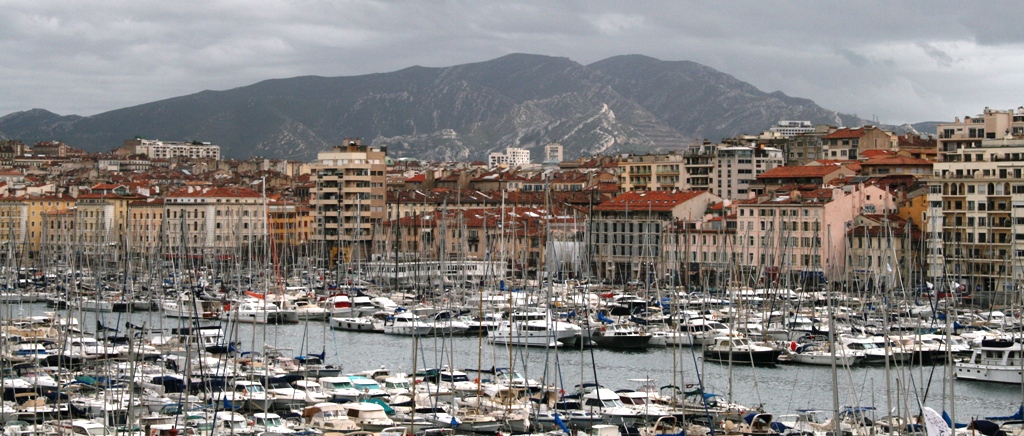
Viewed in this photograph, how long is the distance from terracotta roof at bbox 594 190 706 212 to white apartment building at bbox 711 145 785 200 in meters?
13.7

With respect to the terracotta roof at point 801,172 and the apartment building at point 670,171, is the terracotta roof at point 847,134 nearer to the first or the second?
the apartment building at point 670,171

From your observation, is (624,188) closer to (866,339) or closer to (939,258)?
(939,258)

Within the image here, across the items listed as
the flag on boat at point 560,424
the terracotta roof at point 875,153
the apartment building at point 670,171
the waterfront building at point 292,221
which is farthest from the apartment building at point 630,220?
the flag on boat at point 560,424

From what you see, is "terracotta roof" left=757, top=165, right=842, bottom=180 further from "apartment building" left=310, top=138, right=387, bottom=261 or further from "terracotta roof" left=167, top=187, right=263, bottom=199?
"terracotta roof" left=167, top=187, right=263, bottom=199

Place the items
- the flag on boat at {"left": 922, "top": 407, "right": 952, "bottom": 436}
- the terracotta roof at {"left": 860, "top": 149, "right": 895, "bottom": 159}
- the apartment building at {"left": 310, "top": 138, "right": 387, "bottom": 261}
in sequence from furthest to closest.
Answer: the terracotta roof at {"left": 860, "top": 149, "right": 895, "bottom": 159} < the apartment building at {"left": 310, "top": 138, "right": 387, "bottom": 261} < the flag on boat at {"left": 922, "top": 407, "right": 952, "bottom": 436}

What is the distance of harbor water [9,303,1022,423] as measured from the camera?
3775 centimetres

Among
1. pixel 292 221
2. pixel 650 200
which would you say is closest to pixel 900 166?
pixel 650 200

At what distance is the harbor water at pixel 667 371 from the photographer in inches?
1486

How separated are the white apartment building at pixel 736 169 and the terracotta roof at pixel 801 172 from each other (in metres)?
8.80

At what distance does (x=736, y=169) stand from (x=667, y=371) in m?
60.6

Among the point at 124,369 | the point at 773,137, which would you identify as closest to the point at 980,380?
the point at 124,369

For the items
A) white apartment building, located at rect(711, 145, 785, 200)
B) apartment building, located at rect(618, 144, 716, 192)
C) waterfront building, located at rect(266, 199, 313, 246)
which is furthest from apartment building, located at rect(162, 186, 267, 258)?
white apartment building, located at rect(711, 145, 785, 200)

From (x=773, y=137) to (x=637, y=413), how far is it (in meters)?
101

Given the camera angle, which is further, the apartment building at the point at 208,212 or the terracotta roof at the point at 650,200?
the apartment building at the point at 208,212
